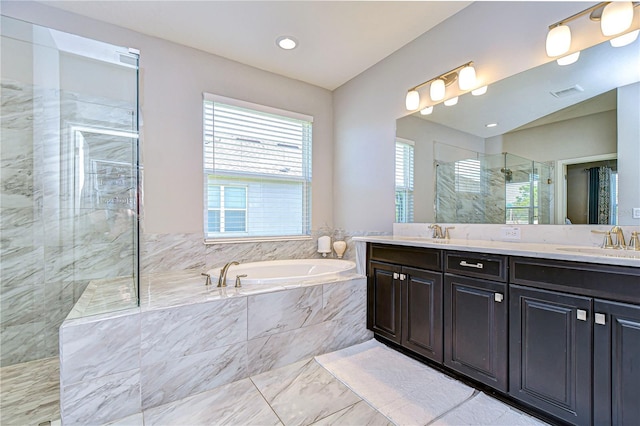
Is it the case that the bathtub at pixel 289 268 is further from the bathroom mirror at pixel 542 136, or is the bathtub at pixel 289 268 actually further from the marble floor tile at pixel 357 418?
the marble floor tile at pixel 357 418

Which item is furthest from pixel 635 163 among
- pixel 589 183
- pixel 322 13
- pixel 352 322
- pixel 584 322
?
pixel 322 13

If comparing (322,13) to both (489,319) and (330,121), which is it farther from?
(489,319)

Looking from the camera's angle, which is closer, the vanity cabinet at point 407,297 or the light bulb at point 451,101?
the vanity cabinet at point 407,297

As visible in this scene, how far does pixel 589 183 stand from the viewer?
66.2 inches

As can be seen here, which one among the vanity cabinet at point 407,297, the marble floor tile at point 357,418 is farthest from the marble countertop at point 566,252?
the marble floor tile at point 357,418

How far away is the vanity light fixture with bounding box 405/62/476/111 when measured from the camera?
2.23m

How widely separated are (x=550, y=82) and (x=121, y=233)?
10.2 feet

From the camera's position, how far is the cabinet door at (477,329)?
1.60m

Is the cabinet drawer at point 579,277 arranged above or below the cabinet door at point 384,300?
above

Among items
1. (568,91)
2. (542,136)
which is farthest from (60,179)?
(568,91)

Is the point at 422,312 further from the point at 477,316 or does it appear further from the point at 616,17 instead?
the point at 616,17

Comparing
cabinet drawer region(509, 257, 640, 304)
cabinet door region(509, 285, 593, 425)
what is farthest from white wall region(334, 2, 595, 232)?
cabinet door region(509, 285, 593, 425)

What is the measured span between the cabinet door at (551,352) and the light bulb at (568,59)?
139cm

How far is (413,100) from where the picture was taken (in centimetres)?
265
